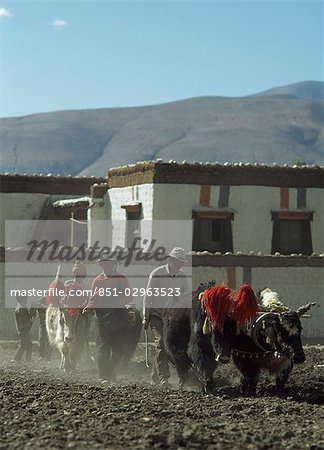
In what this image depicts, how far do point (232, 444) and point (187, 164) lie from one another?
1781 centimetres

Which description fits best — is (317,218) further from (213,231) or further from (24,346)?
(24,346)

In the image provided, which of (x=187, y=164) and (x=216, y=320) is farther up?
(x=187, y=164)

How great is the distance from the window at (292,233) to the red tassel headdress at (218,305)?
1433 centimetres

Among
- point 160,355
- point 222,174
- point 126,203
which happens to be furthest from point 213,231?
point 160,355

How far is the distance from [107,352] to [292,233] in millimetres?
13362

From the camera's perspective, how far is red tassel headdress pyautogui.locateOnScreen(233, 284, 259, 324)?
42.0 feet

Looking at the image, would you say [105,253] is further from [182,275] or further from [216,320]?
[216,320]

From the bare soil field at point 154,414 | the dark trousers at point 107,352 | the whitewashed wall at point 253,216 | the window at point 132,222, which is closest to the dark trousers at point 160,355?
the bare soil field at point 154,414

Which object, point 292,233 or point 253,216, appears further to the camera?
point 292,233

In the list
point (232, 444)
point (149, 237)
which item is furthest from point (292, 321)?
point (149, 237)

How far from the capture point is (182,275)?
14.6m

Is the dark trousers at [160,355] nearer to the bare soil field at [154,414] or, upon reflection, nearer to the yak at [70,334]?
the bare soil field at [154,414]

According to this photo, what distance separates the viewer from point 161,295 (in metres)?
14.4

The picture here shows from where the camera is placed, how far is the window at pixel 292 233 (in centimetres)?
2711
